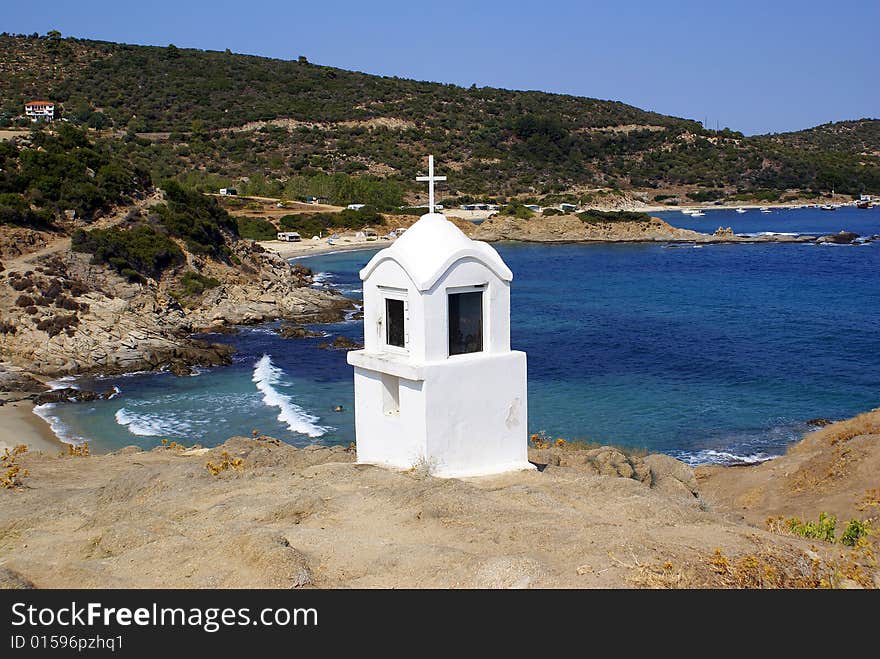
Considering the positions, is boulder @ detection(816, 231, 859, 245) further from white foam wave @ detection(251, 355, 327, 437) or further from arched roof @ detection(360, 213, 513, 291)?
arched roof @ detection(360, 213, 513, 291)

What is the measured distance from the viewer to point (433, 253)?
10.2 meters

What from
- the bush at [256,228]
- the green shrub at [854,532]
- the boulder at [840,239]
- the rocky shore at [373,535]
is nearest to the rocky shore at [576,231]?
the boulder at [840,239]

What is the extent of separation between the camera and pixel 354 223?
282 feet

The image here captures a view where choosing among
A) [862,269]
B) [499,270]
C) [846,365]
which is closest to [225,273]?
[846,365]

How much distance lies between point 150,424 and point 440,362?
1605cm

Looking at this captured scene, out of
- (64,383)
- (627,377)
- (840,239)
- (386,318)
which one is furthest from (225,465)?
(840,239)

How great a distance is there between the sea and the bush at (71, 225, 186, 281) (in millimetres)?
5016

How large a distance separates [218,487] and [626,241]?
86.7 metres

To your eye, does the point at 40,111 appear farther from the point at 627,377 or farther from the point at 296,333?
the point at 627,377

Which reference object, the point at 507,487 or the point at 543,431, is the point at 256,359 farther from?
the point at 507,487

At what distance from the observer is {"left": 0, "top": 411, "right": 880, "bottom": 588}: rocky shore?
21.5 ft

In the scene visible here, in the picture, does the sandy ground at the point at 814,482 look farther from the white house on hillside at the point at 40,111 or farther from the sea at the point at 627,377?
the white house on hillside at the point at 40,111

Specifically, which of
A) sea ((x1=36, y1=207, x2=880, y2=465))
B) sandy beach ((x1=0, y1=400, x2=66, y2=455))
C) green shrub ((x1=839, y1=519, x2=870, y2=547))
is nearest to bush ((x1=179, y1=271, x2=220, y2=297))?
sea ((x1=36, y1=207, x2=880, y2=465))

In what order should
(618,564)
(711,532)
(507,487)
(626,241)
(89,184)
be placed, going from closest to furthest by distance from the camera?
(618,564), (711,532), (507,487), (89,184), (626,241)
